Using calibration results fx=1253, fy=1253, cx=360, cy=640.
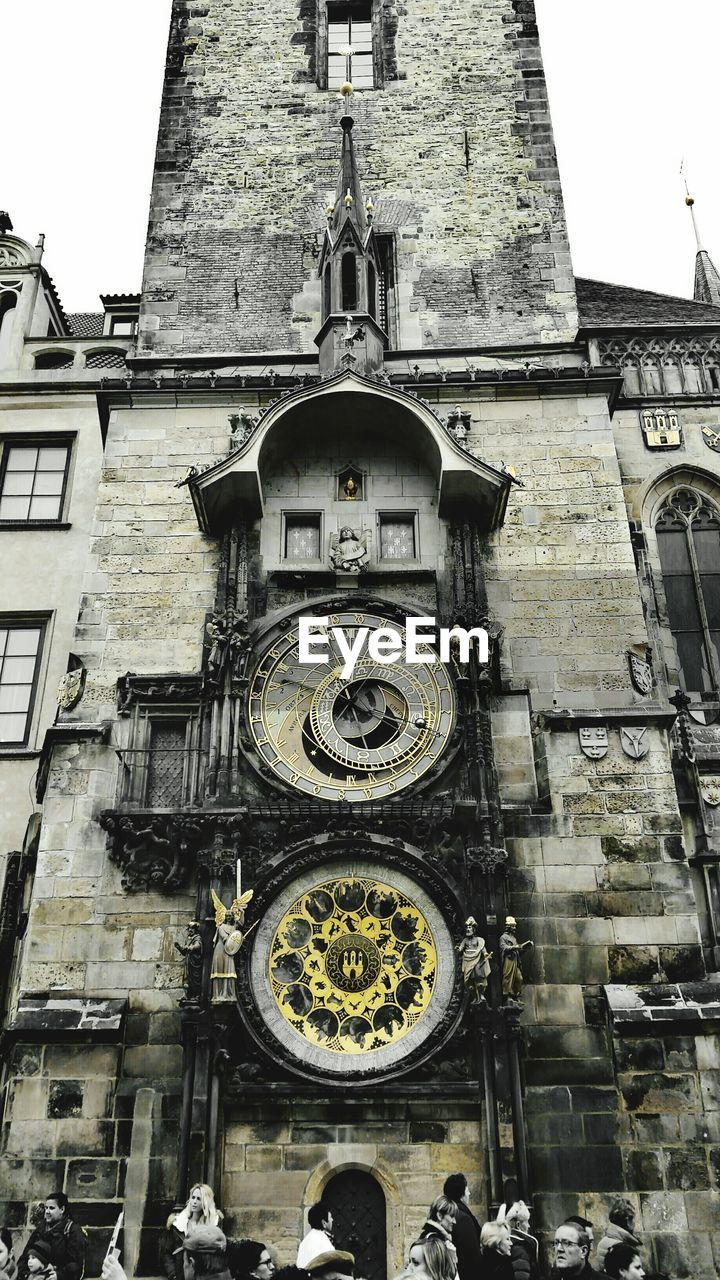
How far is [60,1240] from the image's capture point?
8828 mm

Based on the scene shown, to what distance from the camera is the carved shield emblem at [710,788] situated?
13320 millimetres

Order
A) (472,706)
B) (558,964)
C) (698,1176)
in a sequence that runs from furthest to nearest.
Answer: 1. (472,706)
2. (558,964)
3. (698,1176)

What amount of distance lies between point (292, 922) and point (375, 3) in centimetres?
1520

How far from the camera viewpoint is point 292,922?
38.6ft

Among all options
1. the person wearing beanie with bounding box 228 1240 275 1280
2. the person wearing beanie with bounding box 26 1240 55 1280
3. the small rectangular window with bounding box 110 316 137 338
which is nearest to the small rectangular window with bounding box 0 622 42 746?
the small rectangular window with bounding box 110 316 137 338

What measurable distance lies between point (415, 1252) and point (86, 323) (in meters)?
19.3

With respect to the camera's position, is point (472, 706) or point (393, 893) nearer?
point (393, 893)

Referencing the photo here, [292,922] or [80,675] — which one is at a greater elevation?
[80,675]

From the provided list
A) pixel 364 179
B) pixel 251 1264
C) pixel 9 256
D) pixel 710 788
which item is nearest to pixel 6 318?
pixel 9 256

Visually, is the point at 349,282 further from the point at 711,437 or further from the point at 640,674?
the point at 640,674

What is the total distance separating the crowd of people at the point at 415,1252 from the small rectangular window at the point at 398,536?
7.02 m

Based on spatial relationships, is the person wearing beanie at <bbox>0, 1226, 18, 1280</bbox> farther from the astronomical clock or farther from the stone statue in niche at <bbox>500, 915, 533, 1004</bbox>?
the stone statue in niche at <bbox>500, 915, 533, 1004</bbox>

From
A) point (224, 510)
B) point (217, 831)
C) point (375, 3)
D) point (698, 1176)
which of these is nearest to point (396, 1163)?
point (698, 1176)

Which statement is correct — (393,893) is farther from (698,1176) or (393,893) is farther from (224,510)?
(224,510)
